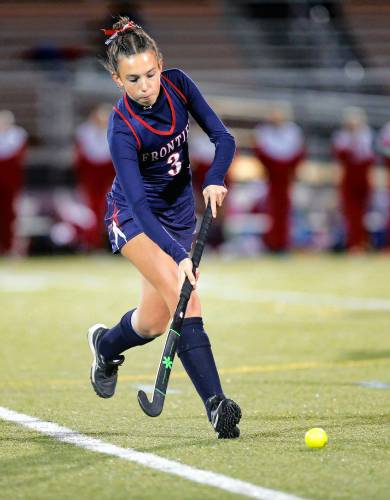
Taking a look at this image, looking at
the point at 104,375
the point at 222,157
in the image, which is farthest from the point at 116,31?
the point at 104,375

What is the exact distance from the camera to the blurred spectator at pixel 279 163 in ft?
57.0

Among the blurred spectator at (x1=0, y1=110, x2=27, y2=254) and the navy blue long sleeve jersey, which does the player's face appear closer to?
the navy blue long sleeve jersey

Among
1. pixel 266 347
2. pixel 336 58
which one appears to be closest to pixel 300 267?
pixel 266 347

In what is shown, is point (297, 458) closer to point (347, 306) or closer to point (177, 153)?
point (177, 153)

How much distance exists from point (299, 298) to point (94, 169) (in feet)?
22.0

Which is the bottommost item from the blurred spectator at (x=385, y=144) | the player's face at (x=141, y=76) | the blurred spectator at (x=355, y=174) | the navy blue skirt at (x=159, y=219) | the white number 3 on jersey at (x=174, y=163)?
the blurred spectator at (x=355, y=174)

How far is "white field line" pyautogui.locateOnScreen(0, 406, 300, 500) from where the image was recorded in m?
3.86

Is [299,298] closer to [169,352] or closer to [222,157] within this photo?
[222,157]

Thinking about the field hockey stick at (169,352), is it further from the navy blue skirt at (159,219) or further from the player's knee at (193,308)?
the navy blue skirt at (159,219)

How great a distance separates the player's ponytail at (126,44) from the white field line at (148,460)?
1.58 meters

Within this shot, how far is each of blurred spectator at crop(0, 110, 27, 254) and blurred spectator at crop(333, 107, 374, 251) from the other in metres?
4.76

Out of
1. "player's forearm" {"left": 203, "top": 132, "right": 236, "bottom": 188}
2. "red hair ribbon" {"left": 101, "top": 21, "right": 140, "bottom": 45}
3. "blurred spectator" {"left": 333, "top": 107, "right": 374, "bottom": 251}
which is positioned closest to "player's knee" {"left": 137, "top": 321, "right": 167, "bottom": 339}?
"player's forearm" {"left": 203, "top": 132, "right": 236, "bottom": 188}

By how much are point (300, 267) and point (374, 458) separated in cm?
1069

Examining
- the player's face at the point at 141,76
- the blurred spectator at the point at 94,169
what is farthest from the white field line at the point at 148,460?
the blurred spectator at the point at 94,169
